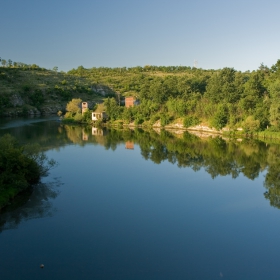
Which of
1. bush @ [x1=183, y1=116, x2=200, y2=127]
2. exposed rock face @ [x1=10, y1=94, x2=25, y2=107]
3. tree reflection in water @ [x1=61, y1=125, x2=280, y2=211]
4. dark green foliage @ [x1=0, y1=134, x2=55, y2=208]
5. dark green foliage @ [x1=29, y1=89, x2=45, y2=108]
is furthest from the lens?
dark green foliage @ [x1=29, y1=89, x2=45, y2=108]

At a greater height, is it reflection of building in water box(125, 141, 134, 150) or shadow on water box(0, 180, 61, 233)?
shadow on water box(0, 180, 61, 233)

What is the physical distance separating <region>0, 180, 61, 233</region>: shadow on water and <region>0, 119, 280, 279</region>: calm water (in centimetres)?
5

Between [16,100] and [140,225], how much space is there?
66.1m

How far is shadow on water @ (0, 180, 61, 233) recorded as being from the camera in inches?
563

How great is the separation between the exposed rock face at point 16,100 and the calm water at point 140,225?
169 ft

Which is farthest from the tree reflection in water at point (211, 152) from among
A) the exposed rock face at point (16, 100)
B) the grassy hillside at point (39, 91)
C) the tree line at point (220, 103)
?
the exposed rock face at point (16, 100)

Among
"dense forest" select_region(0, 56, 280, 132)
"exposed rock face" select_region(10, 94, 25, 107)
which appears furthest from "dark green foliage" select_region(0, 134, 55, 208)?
"exposed rock face" select_region(10, 94, 25, 107)

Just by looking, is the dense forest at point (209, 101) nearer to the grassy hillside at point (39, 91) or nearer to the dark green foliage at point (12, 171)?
the grassy hillside at point (39, 91)

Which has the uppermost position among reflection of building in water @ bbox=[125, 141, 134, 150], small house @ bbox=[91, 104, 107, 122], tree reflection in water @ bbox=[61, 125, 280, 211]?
small house @ bbox=[91, 104, 107, 122]

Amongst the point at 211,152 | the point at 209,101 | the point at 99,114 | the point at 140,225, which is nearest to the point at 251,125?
the point at 209,101

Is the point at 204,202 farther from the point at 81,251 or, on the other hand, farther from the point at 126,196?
the point at 81,251

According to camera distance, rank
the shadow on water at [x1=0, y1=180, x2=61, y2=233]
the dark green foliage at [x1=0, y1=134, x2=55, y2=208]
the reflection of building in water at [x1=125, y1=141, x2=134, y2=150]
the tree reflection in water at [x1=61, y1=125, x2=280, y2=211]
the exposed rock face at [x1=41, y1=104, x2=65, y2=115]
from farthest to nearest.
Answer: the exposed rock face at [x1=41, y1=104, x2=65, y2=115] < the reflection of building in water at [x1=125, y1=141, x2=134, y2=150] < the tree reflection in water at [x1=61, y1=125, x2=280, y2=211] < the dark green foliage at [x1=0, y1=134, x2=55, y2=208] < the shadow on water at [x1=0, y1=180, x2=61, y2=233]

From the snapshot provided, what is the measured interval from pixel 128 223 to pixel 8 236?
511 cm

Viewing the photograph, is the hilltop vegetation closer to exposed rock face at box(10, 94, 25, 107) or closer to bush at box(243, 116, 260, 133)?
exposed rock face at box(10, 94, 25, 107)
